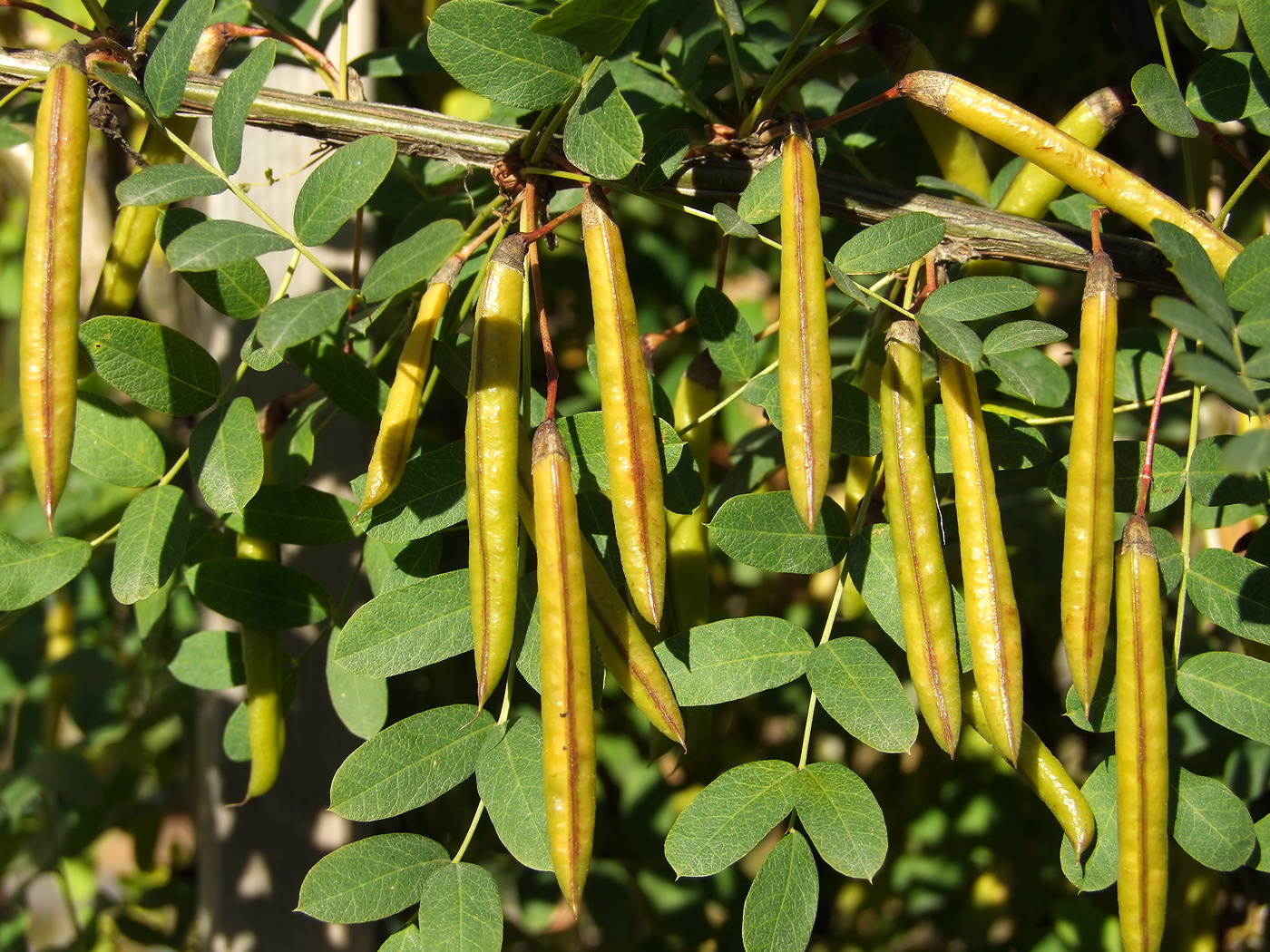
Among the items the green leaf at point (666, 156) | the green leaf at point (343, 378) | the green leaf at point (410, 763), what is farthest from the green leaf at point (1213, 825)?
the green leaf at point (343, 378)

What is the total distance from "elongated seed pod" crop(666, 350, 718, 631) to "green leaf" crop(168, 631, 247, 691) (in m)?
0.51

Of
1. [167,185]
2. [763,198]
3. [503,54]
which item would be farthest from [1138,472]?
[167,185]

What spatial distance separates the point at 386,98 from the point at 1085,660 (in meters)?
1.33

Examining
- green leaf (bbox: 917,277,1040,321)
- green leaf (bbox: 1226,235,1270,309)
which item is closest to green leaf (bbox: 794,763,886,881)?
green leaf (bbox: 917,277,1040,321)

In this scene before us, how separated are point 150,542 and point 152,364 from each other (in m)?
0.18

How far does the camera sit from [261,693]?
1.04 metres

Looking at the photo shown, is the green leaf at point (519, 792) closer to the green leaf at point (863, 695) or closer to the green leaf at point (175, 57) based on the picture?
the green leaf at point (863, 695)

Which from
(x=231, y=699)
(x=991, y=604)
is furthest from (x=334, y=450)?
(x=991, y=604)

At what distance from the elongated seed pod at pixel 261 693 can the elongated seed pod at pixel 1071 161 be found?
32.6 inches

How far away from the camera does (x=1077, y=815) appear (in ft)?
2.89

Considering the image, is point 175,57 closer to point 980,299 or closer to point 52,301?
point 52,301

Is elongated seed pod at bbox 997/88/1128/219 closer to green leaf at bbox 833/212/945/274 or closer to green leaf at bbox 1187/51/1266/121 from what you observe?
green leaf at bbox 1187/51/1266/121

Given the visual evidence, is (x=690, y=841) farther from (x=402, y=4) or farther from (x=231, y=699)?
(x=402, y=4)

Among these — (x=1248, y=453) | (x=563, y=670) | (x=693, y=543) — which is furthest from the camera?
(x=693, y=543)
